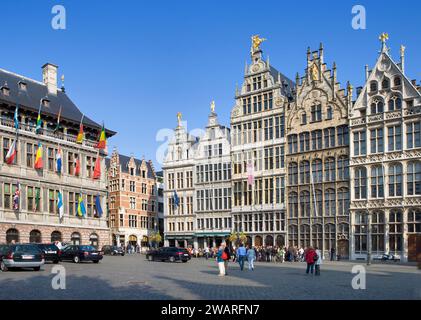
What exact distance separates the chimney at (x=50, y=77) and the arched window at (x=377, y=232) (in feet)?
112

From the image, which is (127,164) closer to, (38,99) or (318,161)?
(38,99)

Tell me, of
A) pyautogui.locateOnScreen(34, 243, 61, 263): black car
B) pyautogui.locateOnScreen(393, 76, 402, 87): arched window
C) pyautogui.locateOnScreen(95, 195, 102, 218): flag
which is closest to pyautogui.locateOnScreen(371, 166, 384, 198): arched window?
pyautogui.locateOnScreen(393, 76, 402, 87): arched window

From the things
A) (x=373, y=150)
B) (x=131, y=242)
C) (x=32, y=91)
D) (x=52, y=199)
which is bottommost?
(x=131, y=242)

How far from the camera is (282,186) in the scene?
59938 mm

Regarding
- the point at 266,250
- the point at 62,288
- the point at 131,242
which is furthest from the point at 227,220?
the point at 62,288

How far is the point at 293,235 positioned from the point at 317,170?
297 inches

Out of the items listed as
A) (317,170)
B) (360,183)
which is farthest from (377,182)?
(317,170)

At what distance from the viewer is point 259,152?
62.0m

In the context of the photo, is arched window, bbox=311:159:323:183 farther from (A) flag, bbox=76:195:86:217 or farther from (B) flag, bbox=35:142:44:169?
(B) flag, bbox=35:142:44:169

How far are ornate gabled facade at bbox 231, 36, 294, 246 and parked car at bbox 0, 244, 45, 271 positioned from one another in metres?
33.7

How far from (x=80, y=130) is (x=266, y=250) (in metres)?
20.1

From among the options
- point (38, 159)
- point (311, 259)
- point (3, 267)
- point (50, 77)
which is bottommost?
point (3, 267)

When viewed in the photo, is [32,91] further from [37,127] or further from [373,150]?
[373,150]

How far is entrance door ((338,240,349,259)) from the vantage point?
54.0 metres
